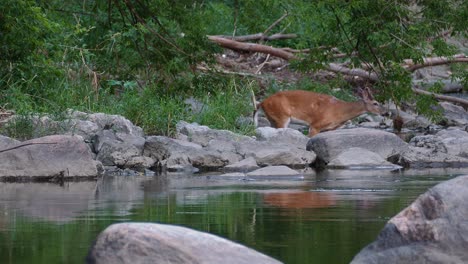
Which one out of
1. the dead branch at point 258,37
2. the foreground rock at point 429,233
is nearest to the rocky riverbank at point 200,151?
the dead branch at point 258,37

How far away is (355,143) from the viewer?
60.7ft

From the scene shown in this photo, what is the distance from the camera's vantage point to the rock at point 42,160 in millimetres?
14609

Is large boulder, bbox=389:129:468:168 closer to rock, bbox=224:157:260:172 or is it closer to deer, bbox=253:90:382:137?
rock, bbox=224:157:260:172

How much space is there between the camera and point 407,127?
2552 centimetres

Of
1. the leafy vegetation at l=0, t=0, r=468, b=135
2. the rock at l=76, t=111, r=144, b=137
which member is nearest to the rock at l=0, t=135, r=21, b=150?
the leafy vegetation at l=0, t=0, r=468, b=135

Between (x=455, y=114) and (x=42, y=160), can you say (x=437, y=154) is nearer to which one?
(x=42, y=160)

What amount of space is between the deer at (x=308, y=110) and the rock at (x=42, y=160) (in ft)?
29.2

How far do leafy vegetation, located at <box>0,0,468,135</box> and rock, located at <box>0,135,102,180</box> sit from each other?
169 centimetres

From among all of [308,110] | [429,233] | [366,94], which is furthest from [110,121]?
[429,233]

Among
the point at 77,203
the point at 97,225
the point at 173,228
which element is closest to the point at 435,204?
the point at 173,228

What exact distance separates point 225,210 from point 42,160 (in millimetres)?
4794

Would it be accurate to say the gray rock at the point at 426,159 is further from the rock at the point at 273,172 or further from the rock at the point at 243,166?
the rock at the point at 273,172

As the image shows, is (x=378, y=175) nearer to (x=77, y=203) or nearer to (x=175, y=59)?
(x=175, y=59)

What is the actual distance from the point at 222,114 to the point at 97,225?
1205 centimetres
